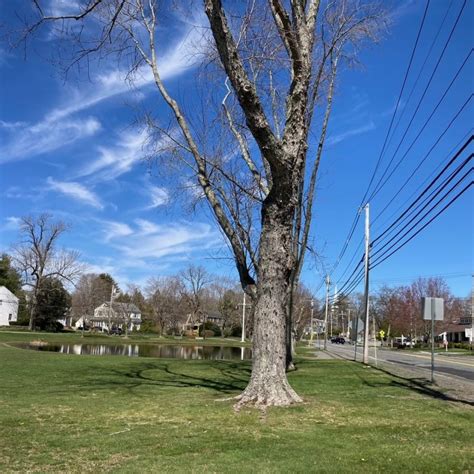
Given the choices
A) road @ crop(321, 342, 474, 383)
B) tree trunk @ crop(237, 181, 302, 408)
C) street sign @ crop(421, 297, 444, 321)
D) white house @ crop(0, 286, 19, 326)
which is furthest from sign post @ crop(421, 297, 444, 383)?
white house @ crop(0, 286, 19, 326)

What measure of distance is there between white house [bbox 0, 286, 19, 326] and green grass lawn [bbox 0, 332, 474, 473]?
77526 mm

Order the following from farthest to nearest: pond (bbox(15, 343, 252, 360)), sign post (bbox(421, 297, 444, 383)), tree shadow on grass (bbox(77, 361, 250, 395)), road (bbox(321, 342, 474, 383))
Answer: pond (bbox(15, 343, 252, 360)) → road (bbox(321, 342, 474, 383)) → sign post (bbox(421, 297, 444, 383)) → tree shadow on grass (bbox(77, 361, 250, 395))

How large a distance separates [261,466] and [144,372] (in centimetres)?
1412

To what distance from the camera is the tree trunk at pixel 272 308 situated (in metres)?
10.2

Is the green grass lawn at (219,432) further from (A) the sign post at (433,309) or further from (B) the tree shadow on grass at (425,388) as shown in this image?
(A) the sign post at (433,309)

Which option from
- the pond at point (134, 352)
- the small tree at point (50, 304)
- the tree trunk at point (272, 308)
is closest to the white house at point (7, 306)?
the small tree at point (50, 304)

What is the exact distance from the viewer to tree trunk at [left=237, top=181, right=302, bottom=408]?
33.4ft

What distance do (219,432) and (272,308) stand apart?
319 centimetres

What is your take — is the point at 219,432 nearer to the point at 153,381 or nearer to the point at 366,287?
the point at 153,381

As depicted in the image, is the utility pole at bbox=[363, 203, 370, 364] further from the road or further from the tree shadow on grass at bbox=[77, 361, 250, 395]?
the tree shadow on grass at bbox=[77, 361, 250, 395]

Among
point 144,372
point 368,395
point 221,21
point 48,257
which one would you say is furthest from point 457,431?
point 48,257

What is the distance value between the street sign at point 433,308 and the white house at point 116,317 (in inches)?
2499

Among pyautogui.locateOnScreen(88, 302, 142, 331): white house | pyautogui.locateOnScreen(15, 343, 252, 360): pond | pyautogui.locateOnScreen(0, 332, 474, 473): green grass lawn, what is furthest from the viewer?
pyautogui.locateOnScreen(88, 302, 142, 331): white house

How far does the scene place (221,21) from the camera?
9188mm
